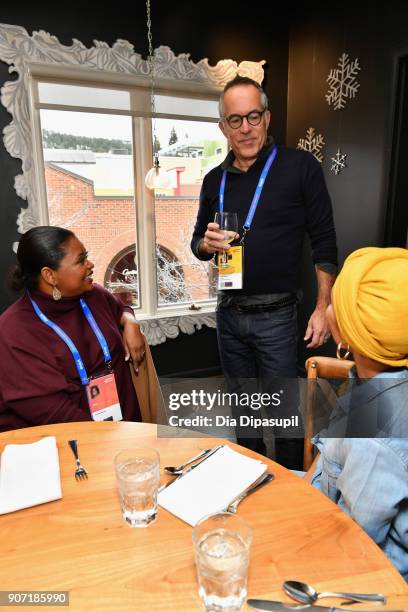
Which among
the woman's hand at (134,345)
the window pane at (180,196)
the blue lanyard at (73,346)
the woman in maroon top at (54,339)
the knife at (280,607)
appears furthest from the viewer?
Answer: the window pane at (180,196)

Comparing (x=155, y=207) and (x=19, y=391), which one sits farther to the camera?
(x=155, y=207)

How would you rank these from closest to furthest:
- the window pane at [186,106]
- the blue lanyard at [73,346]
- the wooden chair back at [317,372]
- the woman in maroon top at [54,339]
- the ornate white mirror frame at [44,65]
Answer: the wooden chair back at [317,372]
the woman in maroon top at [54,339]
the blue lanyard at [73,346]
the ornate white mirror frame at [44,65]
the window pane at [186,106]

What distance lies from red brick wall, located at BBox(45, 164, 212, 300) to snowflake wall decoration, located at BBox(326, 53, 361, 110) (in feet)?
4.27

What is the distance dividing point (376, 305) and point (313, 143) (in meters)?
2.64

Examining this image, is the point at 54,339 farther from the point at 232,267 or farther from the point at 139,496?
the point at 139,496

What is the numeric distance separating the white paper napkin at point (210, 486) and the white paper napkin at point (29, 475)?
26cm

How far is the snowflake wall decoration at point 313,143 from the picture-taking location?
3.14m

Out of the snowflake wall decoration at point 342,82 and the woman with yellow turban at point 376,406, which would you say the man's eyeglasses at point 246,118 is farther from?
the snowflake wall decoration at point 342,82

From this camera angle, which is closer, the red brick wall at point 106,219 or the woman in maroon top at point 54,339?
the woman in maroon top at point 54,339

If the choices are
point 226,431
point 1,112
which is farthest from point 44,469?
point 1,112

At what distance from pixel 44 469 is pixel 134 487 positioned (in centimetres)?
30

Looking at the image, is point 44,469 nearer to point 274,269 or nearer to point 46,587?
point 46,587

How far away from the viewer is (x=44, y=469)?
1.04 metres

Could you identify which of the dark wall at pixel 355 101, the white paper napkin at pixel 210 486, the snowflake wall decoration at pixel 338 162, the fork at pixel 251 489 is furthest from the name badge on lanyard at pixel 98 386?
the snowflake wall decoration at pixel 338 162
